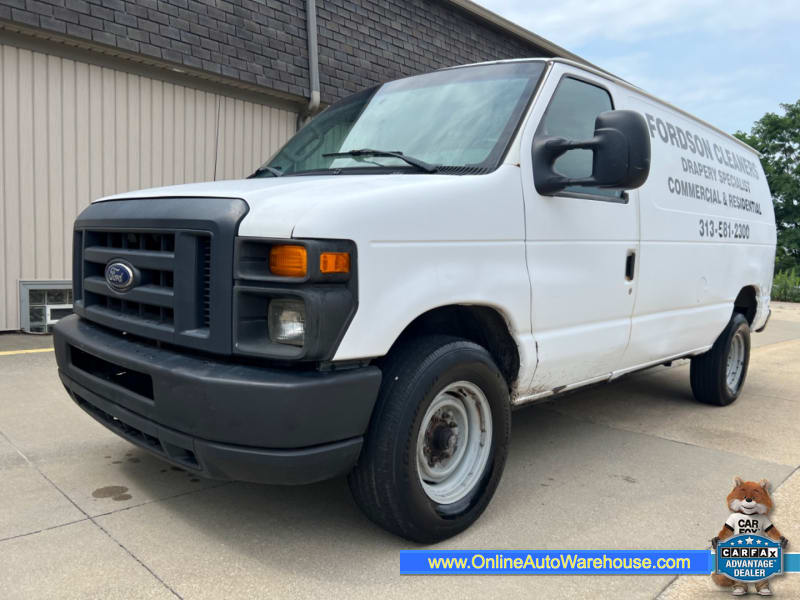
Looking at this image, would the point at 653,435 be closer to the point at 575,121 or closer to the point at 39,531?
the point at 575,121

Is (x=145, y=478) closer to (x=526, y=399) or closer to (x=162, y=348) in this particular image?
(x=162, y=348)

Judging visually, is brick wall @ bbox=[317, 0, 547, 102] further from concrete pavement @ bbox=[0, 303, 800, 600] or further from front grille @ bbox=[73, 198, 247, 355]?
front grille @ bbox=[73, 198, 247, 355]

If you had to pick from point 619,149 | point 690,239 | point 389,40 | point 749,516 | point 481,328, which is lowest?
point 749,516

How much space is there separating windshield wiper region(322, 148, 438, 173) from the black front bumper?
103 centimetres

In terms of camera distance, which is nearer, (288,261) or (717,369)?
(288,261)

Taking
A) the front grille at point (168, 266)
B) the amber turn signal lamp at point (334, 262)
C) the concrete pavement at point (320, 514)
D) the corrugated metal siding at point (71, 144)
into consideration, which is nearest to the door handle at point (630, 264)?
the concrete pavement at point (320, 514)

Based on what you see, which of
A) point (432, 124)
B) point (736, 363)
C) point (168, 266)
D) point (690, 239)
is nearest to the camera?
point (168, 266)

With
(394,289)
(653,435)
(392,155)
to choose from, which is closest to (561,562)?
(394,289)

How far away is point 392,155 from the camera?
10.5 feet

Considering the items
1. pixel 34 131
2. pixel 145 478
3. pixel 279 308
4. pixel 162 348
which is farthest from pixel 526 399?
pixel 34 131

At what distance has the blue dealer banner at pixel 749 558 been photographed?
2.57 m

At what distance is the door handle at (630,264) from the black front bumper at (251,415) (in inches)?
78.0

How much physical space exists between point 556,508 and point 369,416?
129 centimetres

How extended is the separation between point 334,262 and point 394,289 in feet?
0.93
